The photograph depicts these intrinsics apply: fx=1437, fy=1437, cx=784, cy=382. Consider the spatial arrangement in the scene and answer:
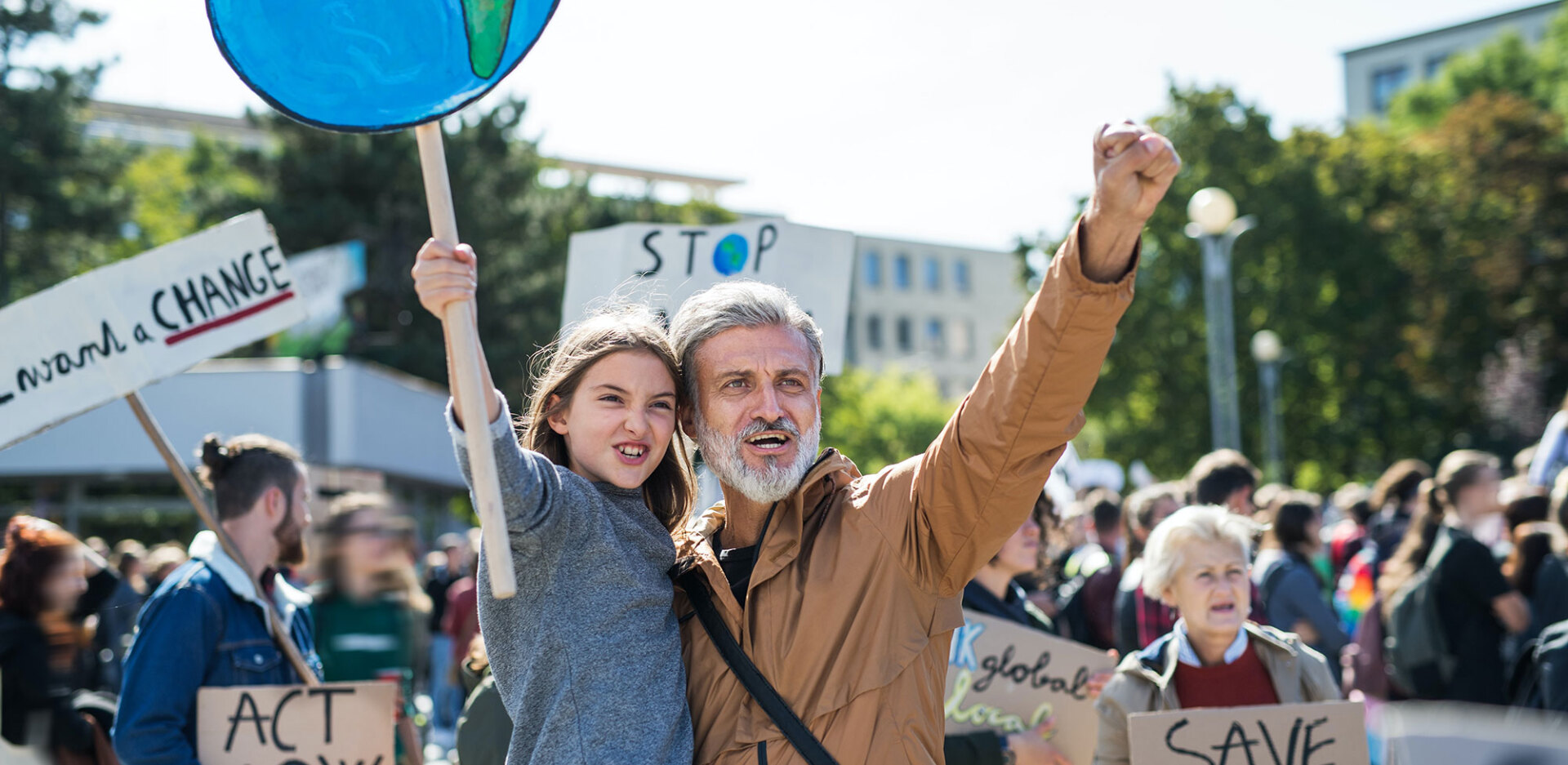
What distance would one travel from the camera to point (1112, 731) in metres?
4.23

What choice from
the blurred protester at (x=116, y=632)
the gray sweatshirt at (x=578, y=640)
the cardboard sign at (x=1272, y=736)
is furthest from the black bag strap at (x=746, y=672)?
the blurred protester at (x=116, y=632)

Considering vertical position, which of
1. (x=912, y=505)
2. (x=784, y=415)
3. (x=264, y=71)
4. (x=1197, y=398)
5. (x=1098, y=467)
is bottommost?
(x=912, y=505)

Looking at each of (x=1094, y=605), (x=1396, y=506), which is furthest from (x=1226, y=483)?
(x=1396, y=506)

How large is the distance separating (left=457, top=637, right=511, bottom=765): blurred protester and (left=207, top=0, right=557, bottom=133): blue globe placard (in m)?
1.55

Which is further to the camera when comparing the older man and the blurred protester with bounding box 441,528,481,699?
the blurred protester with bounding box 441,528,481,699

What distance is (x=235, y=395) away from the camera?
68.1 feet

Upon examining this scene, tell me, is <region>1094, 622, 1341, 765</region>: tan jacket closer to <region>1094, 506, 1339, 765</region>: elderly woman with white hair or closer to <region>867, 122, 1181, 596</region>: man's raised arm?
<region>1094, 506, 1339, 765</region>: elderly woman with white hair

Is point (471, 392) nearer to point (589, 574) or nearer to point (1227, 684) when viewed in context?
point (589, 574)

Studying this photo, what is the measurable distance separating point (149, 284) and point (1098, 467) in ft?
39.0

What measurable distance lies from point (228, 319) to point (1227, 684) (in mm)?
3410

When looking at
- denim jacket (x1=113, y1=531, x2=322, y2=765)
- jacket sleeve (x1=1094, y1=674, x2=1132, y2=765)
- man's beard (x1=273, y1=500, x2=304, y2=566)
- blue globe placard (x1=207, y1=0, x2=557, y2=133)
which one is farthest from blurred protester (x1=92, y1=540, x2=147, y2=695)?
blue globe placard (x1=207, y1=0, x2=557, y2=133)

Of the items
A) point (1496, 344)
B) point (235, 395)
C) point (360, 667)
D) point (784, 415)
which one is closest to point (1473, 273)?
point (1496, 344)

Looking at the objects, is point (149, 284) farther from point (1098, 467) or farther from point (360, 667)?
point (1098, 467)

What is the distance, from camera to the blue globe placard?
2.45 m
